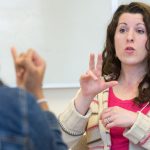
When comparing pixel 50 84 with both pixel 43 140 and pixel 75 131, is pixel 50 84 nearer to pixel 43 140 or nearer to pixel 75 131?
pixel 75 131

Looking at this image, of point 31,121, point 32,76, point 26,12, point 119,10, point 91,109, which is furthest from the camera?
point 26,12

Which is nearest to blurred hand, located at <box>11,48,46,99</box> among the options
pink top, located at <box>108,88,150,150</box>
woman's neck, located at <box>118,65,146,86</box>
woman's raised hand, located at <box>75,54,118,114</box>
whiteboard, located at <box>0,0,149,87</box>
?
woman's raised hand, located at <box>75,54,118,114</box>

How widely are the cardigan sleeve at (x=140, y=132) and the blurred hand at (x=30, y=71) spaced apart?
647 millimetres

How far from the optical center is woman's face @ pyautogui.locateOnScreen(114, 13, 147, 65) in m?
1.35

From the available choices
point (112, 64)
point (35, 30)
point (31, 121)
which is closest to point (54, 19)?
point (35, 30)

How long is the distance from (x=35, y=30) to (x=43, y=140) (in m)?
1.33

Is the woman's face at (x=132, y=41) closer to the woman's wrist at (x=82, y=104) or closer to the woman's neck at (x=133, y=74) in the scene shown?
the woman's neck at (x=133, y=74)

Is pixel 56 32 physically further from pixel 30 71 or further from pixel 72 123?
pixel 30 71

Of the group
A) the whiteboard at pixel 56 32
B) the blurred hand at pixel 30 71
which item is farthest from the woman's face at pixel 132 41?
the blurred hand at pixel 30 71

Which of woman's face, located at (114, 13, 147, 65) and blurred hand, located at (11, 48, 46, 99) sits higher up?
blurred hand, located at (11, 48, 46, 99)

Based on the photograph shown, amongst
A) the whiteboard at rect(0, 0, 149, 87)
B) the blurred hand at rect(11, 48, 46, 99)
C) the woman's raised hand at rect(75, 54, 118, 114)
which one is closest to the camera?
the blurred hand at rect(11, 48, 46, 99)

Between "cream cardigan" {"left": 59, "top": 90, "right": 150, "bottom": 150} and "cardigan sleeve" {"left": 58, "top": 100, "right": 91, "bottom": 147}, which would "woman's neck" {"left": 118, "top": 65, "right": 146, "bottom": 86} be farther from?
"cardigan sleeve" {"left": 58, "top": 100, "right": 91, "bottom": 147}

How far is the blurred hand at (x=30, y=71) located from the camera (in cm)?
61

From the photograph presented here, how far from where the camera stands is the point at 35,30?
1.80 meters
